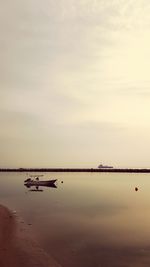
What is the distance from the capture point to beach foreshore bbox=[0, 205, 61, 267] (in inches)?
687

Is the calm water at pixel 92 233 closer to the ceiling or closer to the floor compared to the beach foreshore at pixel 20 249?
closer to the floor

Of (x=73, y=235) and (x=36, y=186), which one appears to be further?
(x=36, y=186)

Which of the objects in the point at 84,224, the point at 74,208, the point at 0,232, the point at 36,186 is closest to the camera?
the point at 0,232

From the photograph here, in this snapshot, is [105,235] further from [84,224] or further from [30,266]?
[30,266]

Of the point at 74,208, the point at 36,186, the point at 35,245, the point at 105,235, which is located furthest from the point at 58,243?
the point at 36,186

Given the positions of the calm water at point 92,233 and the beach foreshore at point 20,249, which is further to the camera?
the calm water at point 92,233

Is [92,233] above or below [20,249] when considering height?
below

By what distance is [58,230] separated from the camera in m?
30.3

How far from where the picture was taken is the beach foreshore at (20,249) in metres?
17.4

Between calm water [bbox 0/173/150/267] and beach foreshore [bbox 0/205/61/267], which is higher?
beach foreshore [bbox 0/205/61/267]

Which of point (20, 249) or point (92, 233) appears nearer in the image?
point (20, 249)

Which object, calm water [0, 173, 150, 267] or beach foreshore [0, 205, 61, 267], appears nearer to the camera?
beach foreshore [0, 205, 61, 267]

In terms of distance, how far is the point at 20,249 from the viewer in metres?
20.4

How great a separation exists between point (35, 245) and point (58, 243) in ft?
8.60
